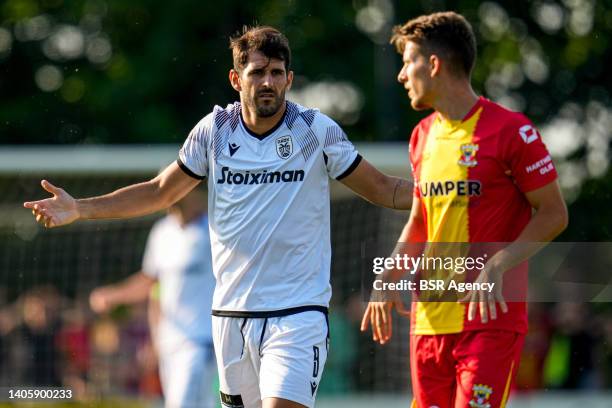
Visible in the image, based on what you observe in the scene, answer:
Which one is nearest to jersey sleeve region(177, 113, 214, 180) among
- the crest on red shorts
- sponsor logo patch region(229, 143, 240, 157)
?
sponsor logo patch region(229, 143, 240, 157)

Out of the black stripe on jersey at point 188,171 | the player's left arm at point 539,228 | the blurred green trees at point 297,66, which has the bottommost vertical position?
the player's left arm at point 539,228

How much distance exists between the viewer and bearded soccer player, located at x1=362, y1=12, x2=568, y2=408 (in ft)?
20.7

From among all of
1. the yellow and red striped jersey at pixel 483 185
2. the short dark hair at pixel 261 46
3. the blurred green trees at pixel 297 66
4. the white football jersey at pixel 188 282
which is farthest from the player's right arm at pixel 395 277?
the blurred green trees at pixel 297 66

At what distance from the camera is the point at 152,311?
1069 cm

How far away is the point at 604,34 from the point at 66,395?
15576mm

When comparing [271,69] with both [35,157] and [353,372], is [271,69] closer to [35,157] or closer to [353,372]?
[35,157]

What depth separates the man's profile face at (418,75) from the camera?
261 inches

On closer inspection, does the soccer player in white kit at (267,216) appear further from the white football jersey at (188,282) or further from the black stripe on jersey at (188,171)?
the white football jersey at (188,282)

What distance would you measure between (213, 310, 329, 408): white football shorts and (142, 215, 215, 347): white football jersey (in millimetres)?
3108

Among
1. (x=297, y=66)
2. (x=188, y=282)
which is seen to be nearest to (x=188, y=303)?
(x=188, y=282)

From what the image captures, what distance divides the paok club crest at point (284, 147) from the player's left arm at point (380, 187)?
0.35 meters

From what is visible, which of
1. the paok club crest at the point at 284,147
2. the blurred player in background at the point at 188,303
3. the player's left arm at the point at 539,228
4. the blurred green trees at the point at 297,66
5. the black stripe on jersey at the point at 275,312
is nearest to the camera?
the player's left arm at the point at 539,228

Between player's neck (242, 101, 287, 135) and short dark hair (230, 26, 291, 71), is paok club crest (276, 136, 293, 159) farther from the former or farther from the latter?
short dark hair (230, 26, 291, 71)

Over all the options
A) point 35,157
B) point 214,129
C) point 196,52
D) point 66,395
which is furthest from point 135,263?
point 196,52
